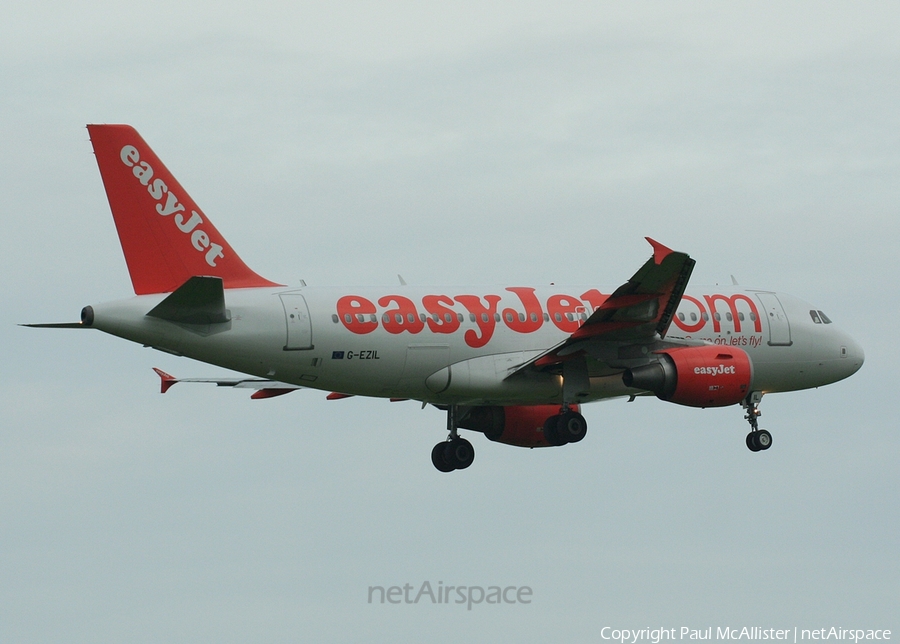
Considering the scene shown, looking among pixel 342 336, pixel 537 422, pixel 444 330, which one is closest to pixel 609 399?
pixel 537 422

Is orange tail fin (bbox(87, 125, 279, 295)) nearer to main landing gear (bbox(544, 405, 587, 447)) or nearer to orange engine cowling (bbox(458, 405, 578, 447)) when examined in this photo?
main landing gear (bbox(544, 405, 587, 447))

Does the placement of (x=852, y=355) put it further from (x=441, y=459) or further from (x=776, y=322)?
(x=441, y=459)

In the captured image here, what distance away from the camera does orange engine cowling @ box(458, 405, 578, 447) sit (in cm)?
4522

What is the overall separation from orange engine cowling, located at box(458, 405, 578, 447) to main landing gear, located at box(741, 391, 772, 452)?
5570mm

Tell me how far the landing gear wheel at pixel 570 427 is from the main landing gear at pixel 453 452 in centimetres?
395

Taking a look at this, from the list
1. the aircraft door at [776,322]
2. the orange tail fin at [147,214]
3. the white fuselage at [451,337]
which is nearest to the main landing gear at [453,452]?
the white fuselage at [451,337]

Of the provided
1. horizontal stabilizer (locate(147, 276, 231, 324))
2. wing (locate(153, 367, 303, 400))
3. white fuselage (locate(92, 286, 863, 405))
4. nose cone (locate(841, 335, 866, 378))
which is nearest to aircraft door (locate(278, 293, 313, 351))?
white fuselage (locate(92, 286, 863, 405))

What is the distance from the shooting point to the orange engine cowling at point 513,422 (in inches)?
1780

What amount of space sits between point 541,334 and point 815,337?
877 cm

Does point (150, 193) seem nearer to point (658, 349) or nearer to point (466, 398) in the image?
point (466, 398)

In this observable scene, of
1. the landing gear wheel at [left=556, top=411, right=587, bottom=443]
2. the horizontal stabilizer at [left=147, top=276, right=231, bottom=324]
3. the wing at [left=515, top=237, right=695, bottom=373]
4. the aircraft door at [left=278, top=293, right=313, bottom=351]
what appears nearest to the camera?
the horizontal stabilizer at [left=147, top=276, right=231, bottom=324]

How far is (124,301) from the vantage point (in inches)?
1430

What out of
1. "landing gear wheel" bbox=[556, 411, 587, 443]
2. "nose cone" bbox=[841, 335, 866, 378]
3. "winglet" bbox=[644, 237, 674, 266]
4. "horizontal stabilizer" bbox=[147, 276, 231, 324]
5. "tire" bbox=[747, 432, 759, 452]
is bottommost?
"landing gear wheel" bbox=[556, 411, 587, 443]

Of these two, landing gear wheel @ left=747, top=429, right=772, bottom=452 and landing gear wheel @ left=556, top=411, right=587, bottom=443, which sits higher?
landing gear wheel @ left=747, top=429, right=772, bottom=452
